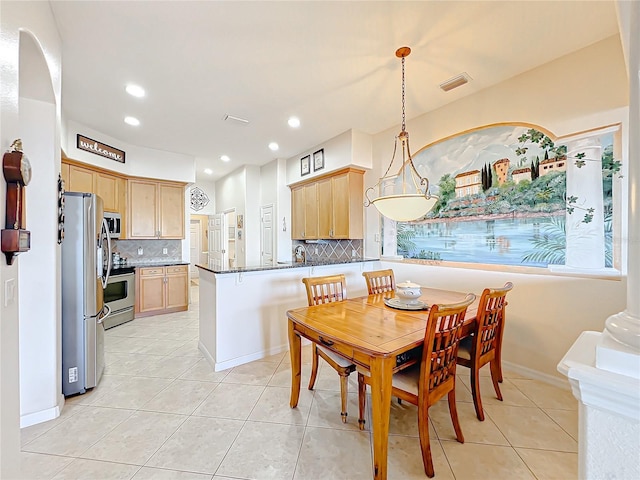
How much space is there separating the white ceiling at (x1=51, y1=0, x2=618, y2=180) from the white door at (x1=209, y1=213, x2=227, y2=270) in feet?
11.4

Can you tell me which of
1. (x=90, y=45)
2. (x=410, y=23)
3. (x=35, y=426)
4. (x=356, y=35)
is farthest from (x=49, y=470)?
(x=410, y=23)

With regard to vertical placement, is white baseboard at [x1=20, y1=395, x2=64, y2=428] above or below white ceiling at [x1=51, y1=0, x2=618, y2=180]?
below

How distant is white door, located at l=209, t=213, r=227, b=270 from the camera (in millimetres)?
6758

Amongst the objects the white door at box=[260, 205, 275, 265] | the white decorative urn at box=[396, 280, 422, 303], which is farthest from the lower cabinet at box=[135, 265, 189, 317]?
the white decorative urn at box=[396, 280, 422, 303]

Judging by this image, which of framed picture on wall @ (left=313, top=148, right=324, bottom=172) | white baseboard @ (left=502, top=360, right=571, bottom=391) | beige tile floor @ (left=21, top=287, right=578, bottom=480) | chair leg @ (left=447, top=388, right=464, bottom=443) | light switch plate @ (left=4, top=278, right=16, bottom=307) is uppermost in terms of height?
framed picture on wall @ (left=313, top=148, right=324, bottom=172)

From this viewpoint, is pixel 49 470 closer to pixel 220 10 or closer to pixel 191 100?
pixel 220 10

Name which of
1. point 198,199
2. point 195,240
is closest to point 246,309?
point 198,199

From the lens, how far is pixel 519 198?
8.73 ft

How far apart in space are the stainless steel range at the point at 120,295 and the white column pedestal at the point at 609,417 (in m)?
4.79

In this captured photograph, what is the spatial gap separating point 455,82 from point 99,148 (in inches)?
186

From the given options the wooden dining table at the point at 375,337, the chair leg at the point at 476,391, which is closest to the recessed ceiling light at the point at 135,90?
the wooden dining table at the point at 375,337

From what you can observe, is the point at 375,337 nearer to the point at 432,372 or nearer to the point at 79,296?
the point at 432,372

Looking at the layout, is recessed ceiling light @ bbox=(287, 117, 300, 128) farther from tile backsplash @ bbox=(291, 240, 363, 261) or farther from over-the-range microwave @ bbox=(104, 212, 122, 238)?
over-the-range microwave @ bbox=(104, 212, 122, 238)

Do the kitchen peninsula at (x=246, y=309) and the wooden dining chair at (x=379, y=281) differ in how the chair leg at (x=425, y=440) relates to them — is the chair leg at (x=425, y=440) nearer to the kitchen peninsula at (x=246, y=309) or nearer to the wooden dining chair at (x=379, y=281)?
the wooden dining chair at (x=379, y=281)
